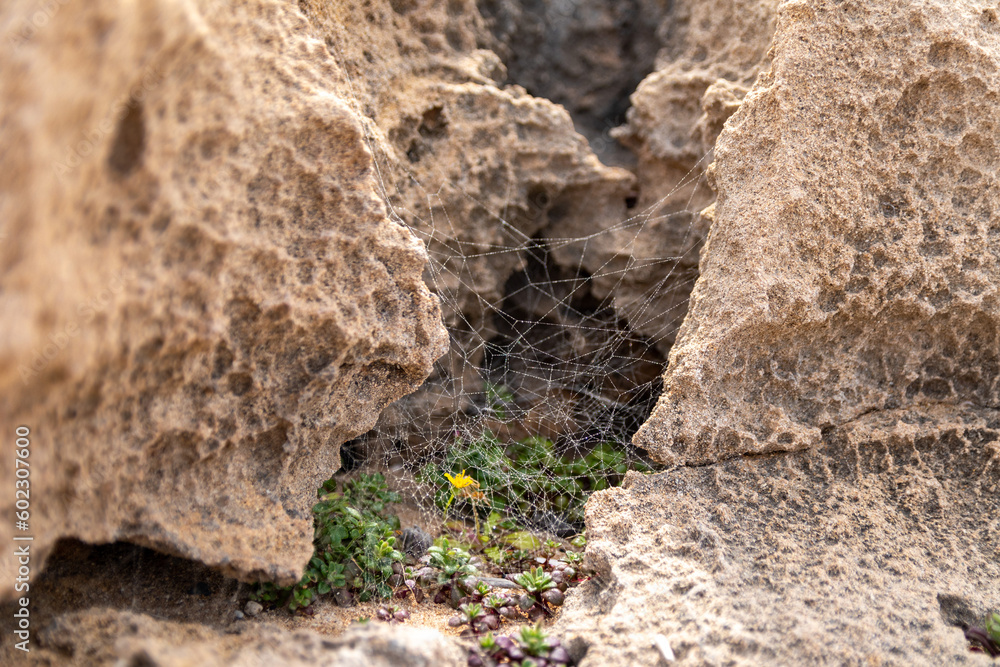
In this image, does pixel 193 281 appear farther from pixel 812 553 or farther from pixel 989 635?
pixel 989 635

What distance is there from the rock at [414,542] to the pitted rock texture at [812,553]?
72 centimetres

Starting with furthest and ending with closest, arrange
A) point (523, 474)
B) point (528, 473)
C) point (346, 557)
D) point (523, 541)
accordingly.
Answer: point (528, 473)
point (523, 474)
point (523, 541)
point (346, 557)

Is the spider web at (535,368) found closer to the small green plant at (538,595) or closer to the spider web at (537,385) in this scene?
the spider web at (537,385)

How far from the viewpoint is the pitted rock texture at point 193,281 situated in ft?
4.49

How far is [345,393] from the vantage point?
2.15 metres

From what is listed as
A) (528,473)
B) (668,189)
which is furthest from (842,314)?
(528,473)

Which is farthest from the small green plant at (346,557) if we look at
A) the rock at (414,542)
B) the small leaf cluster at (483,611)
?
the small leaf cluster at (483,611)

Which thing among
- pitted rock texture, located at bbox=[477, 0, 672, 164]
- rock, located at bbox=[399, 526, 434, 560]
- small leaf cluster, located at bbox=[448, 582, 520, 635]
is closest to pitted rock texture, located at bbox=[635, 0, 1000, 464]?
small leaf cluster, located at bbox=[448, 582, 520, 635]

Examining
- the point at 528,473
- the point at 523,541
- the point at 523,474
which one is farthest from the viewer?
the point at 528,473

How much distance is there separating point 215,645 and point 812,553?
1742 mm

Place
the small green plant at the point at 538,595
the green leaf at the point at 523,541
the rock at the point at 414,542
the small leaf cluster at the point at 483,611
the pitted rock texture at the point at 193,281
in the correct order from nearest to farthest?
the pitted rock texture at the point at 193,281
the small leaf cluster at the point at 483,611
the small green plant at the point at 538,595
the rock at the point at 414,542
the green leaf at the point at 523,541

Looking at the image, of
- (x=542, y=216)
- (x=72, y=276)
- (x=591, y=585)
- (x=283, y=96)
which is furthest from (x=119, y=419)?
(x=542, y=216)

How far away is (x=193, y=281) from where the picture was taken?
167 cm

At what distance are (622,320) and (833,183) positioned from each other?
4.93 ft
